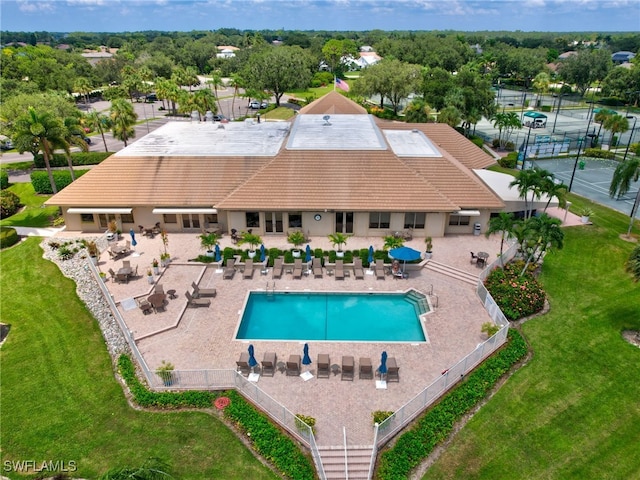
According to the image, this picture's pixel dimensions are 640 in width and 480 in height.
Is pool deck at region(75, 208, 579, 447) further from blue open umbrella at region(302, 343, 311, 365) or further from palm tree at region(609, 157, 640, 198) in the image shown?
palm tree at region(609, 157, 640, 198)

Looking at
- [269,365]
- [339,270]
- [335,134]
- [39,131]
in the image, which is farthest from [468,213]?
[39,131]

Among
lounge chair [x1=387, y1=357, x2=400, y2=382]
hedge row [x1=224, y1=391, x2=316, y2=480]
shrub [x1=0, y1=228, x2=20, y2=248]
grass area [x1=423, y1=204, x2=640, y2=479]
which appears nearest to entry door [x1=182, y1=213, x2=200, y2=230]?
shrub [x1=0, y1=228, x2=20, y2=248]

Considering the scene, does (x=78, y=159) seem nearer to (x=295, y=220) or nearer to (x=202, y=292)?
(x=295, y=220)

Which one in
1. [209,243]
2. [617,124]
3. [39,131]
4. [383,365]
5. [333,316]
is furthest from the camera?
[617,124]

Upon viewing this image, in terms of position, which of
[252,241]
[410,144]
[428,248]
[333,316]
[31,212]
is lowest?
[333,316]

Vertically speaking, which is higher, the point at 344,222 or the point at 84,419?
the point at 344,222

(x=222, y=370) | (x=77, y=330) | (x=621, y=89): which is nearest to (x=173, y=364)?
(x=222, y=370)

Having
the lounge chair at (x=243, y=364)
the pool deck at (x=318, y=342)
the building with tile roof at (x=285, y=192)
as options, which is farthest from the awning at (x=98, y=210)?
the lounge chair at (x=243, y=364)
